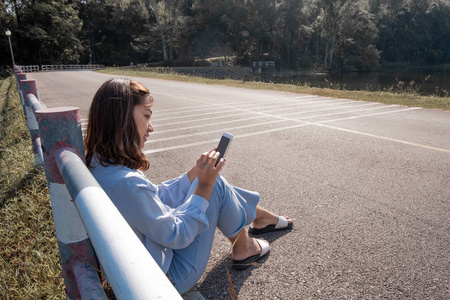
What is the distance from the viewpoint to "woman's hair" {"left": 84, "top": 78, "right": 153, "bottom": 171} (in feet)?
5.79

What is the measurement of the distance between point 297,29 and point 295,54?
4745mm

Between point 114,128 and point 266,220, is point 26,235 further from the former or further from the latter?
point 266,220

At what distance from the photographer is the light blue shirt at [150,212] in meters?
1.64

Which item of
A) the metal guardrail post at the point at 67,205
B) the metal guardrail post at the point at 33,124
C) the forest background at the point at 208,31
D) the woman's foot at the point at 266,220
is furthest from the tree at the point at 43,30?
the metal guardrail post at the point at 67,205

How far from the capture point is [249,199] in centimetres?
270

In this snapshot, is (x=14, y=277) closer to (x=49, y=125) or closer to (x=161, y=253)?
(x=161, y=253)

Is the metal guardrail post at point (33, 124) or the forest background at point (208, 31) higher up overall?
the forest background at point (208, 31)

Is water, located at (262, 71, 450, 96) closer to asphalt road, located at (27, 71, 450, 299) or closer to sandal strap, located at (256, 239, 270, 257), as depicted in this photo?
asphalt road, located at (27, 71, 450, 299)

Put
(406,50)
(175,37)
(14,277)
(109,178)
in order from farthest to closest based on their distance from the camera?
(406,50) < (175,37) < (14,277) < (109,178)

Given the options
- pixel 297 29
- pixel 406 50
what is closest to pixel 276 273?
pixel 297 29

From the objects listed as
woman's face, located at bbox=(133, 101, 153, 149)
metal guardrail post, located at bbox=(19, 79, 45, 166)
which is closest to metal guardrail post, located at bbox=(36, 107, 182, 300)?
woman's face, located at bbox=(133, 101, 153, 149)

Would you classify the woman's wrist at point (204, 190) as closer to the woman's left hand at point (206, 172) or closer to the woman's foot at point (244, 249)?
the woman's left hand at point (206, 172)

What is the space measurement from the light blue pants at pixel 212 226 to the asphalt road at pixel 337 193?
1.39 ft

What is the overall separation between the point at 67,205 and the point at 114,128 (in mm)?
573
